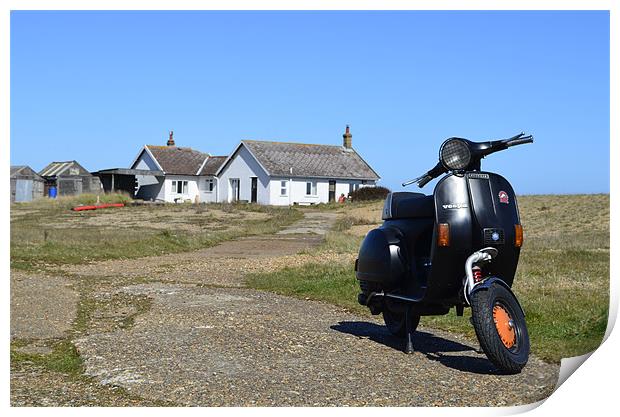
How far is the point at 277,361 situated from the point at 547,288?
6.07 metres

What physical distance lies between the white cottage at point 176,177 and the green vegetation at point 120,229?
6.46 m

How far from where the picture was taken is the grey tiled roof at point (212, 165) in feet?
186

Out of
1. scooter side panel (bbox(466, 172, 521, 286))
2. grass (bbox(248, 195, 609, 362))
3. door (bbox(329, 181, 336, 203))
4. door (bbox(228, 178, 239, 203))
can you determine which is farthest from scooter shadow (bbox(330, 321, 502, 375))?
door (bbox(228, 178, 239, 203))

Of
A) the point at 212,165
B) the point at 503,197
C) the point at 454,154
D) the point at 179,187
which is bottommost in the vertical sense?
the point at 503,197

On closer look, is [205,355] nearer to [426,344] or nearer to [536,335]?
[426,344]

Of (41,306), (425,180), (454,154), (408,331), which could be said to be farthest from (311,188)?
(454,154)

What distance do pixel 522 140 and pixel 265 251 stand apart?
44.7ft

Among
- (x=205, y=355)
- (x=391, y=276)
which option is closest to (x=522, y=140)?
(x=391, y=276)

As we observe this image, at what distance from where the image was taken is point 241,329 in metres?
8.08

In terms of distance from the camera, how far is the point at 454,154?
657 centimetres

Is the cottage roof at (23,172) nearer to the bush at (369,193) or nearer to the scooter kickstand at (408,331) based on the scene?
the bush at (369,193)

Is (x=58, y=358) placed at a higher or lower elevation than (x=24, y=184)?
lower

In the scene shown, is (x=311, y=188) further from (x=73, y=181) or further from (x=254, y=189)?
(x=73, y=181)

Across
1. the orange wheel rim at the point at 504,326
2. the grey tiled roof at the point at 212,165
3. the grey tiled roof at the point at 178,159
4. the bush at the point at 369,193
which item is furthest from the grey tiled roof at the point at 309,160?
the orange wheel rim at the point at 504,326
